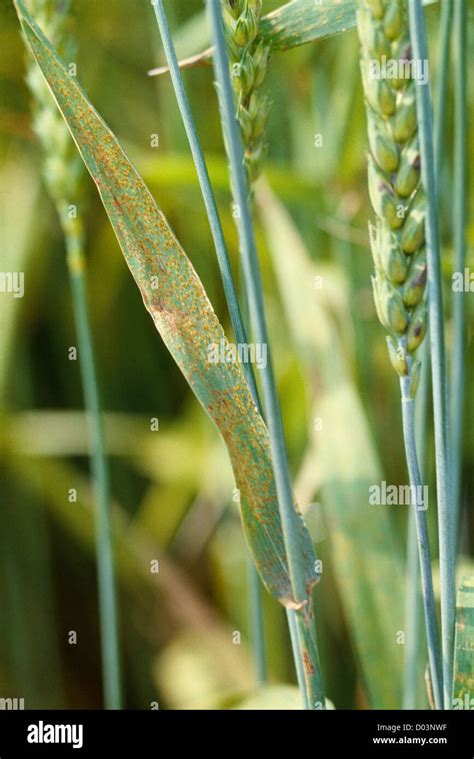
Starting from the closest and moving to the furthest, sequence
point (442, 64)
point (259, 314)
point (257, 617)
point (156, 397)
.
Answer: point (259, 314) → point (442, 64) → point (257, 617) → point (156, 397)

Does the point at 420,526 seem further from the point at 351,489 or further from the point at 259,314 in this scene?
the point at 351,489

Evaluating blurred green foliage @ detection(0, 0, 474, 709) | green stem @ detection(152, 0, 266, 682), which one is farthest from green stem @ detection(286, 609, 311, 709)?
blurred green foliage @ detection(0, 0, 474, 709)

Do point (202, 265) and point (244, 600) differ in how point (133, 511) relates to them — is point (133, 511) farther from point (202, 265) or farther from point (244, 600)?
point (202, 265)

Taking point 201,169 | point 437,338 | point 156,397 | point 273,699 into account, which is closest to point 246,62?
point 201,169

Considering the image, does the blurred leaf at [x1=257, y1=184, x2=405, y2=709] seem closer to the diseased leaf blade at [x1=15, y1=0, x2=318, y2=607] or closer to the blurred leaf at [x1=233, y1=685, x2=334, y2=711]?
the blurred leaf at [x1=233, y1=685, x2=334, y2=711]

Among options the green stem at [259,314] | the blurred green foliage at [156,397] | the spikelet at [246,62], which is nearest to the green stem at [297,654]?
the green stem at [259,314]
